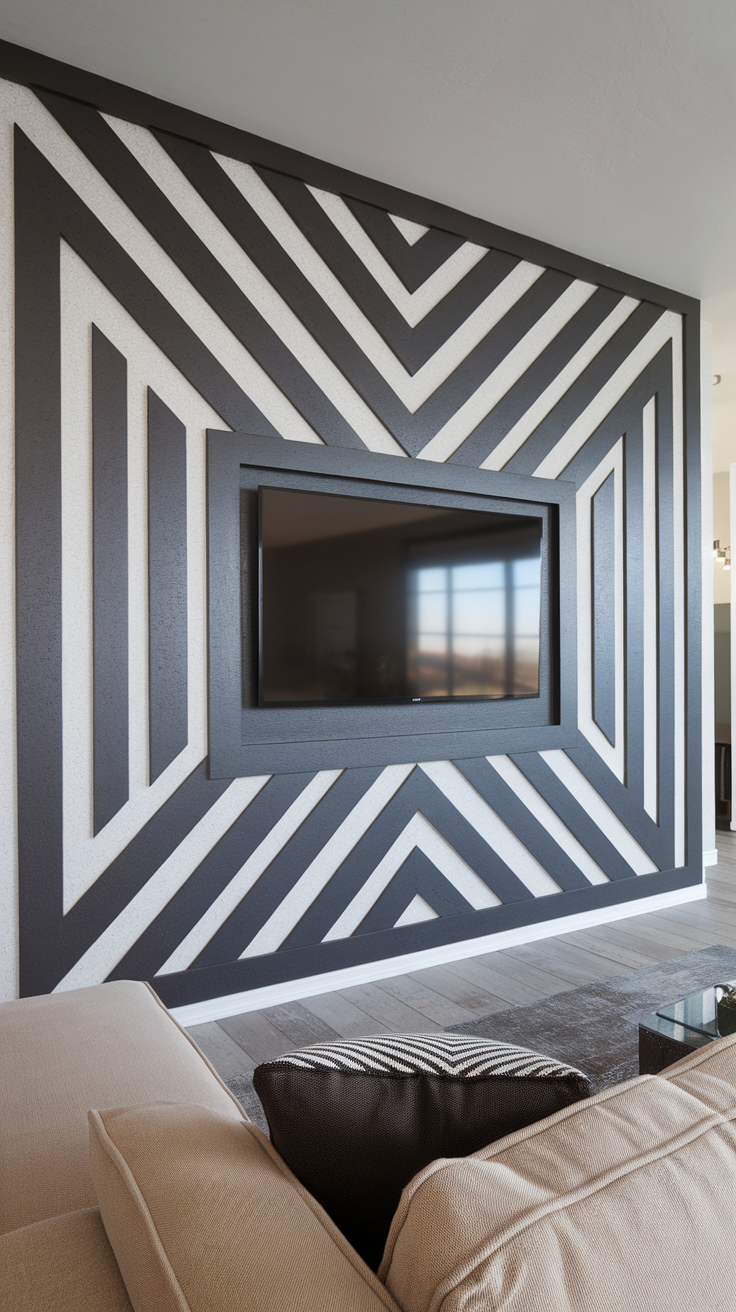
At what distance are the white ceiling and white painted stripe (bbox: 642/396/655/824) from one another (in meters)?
1.07

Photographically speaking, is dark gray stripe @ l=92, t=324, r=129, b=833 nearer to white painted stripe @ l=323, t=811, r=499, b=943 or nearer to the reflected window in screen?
white painted stripe @ l=323, t=811, r=499, b=943

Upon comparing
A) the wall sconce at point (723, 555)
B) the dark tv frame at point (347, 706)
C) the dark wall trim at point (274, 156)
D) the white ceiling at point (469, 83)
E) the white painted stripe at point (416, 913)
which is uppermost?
the white ceiling at point (469, 83)

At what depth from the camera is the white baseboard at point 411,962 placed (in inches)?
111

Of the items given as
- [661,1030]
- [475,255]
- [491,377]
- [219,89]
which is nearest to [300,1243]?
[661,1030]

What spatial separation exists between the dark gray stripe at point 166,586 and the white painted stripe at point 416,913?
46.6 inches

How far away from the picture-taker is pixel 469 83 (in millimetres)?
2691

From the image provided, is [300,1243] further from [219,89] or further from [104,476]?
[219,89]

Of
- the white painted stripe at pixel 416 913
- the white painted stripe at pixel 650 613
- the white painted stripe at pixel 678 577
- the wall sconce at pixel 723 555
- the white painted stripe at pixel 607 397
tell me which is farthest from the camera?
the wall sconce at pixel 723 555

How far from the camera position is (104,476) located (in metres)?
2.64

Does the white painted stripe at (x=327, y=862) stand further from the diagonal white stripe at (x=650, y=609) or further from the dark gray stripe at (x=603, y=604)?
the diagonal white stripe at (x=650, y=609)

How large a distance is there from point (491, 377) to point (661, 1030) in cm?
268

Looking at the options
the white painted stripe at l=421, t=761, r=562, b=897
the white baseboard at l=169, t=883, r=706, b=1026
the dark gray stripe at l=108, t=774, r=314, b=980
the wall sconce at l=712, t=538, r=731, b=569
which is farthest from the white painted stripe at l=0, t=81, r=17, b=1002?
the wall sconce at l=712, t=538, r=731, b=569

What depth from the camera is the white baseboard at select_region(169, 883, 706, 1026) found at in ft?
9.29

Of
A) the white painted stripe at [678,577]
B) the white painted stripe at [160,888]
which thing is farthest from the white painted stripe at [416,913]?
the white painted stripe at [678,577]
